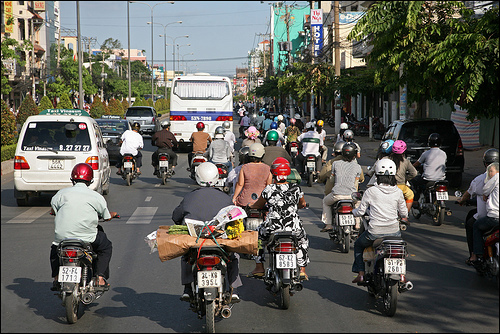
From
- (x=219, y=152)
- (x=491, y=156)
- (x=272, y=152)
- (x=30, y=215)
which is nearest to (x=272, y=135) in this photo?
(x=272, y=152)

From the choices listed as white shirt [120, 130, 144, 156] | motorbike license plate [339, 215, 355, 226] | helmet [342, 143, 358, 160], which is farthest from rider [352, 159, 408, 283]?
white shirt [120, 130, 144, 156]

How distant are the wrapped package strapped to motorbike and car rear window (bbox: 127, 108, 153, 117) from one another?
3081cm

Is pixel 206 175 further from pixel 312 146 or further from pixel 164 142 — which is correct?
pixel 164 142

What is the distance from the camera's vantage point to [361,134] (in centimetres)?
3744

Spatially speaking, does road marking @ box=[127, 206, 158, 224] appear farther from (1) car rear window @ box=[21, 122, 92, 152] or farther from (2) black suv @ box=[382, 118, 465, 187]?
(2) black suv @ box=[382, 118, 465, 187]

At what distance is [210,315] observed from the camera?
17.9 feet

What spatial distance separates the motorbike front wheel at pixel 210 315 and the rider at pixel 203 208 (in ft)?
1.07

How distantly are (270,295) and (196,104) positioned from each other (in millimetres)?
20998

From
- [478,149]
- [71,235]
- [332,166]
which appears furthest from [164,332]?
[478,149]

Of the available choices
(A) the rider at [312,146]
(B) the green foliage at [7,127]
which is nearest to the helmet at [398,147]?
(A) the rider at [312,146]

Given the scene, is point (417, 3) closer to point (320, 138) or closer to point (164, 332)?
→ point (320, 138)

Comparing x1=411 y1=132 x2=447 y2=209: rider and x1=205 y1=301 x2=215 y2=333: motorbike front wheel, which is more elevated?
x1=411 y1=132 x2=447 y2=209: rider

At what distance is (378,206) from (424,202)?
546 cm

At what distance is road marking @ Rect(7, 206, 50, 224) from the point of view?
451 inches
